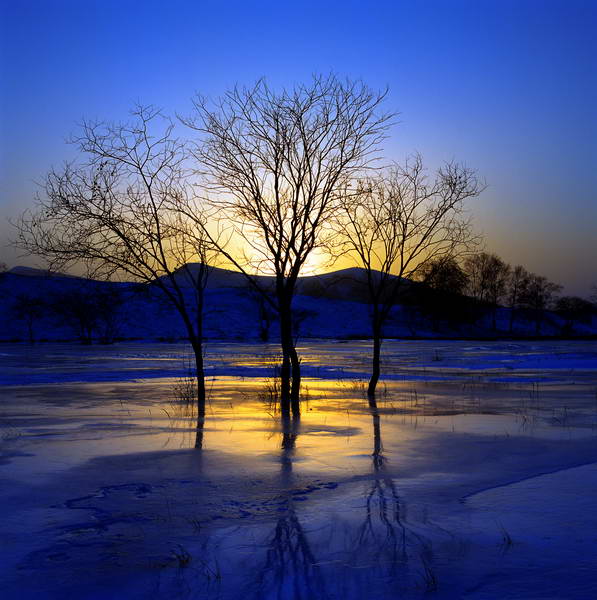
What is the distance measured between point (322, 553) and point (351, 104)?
40.1 feet

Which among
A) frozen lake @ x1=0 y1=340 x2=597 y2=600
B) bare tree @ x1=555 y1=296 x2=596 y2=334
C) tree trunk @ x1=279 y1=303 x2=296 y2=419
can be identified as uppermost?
bare tree @ x1=555 y1=296 x2=596 y2=334

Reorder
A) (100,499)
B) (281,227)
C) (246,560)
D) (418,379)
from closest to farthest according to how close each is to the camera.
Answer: (246,560)
(100,499)
(281,227)
(418,379)

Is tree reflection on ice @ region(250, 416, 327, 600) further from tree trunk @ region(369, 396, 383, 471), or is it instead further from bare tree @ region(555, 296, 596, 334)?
bare tree @ region(555, 296, 596, 334)

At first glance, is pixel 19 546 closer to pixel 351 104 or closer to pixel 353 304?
pixel 351 104

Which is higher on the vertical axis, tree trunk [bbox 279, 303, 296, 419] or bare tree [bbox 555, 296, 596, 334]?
bare tree [bbox 555, 296, 596, 334]

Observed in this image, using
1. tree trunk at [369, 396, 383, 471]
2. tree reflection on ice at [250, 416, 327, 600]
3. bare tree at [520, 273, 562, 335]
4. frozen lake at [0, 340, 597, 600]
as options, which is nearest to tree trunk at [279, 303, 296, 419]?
frozen lake at [0, 340, 597, 600]

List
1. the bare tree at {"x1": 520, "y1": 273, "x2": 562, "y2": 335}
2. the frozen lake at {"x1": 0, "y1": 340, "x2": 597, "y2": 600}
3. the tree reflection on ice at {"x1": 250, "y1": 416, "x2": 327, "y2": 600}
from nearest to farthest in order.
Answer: the tree reflection on ice at {"x1": 250, "y1": 416, "x2": 327, "y2": 600} < the frozen lake at {"x1": 0, "y1": 340, "x2": 597, "y2": 600} < the bare tree at {"x1": 520, "y1": 273, "x2": 562, "y2": 335}

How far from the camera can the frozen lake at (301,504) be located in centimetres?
497

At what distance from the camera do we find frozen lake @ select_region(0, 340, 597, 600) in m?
4.97

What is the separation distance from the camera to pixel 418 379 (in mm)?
25812

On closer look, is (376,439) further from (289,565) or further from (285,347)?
(289,565)

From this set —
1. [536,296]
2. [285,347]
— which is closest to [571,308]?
[536,296]

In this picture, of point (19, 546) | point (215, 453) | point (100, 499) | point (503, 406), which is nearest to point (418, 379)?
point (503, 406)

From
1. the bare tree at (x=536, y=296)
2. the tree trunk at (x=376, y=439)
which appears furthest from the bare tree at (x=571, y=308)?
the tree trunk at (x=376, y=439)
